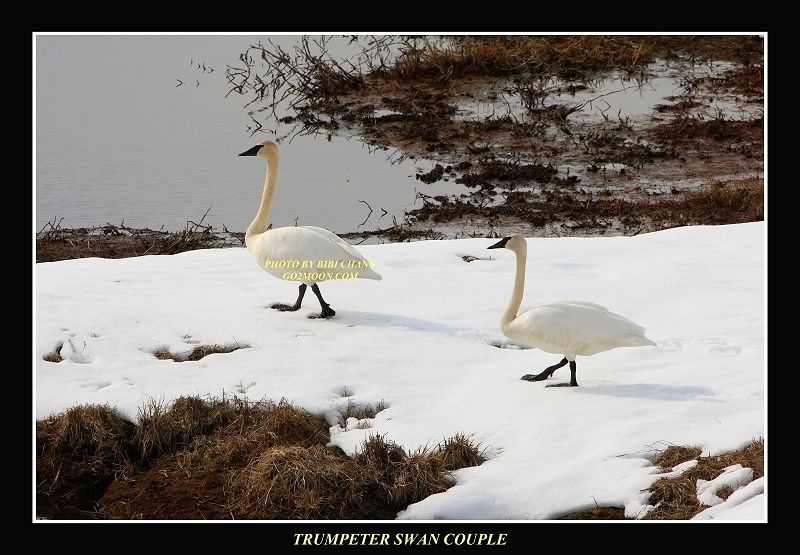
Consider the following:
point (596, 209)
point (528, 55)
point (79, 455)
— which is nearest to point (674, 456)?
point (79, 455)

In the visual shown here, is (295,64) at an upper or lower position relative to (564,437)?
upper

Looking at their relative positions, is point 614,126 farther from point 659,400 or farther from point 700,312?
point 659,400

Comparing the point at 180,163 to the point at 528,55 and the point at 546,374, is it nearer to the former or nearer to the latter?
the point at 528,55

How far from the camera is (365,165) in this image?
16531mm

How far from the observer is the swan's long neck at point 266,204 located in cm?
917

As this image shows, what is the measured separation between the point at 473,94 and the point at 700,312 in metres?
11.7

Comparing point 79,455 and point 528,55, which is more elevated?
point 528,55

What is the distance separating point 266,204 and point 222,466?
3.46 m

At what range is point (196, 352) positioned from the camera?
8.16 m

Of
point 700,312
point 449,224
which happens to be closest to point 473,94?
point 449,224

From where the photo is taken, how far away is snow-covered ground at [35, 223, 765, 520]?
246 inches

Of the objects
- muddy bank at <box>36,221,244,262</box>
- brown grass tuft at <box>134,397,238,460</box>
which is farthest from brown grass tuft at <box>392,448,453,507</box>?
muddy bank at <box>36,221,244,262</box>

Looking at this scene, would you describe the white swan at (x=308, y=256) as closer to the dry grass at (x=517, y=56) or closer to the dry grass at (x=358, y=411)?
the dry grass at (x=358, y=411)

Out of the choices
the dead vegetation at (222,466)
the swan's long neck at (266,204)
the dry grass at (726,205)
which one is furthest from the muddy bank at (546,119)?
the dead vegetation at (222,466)
